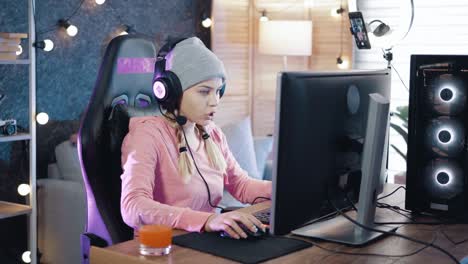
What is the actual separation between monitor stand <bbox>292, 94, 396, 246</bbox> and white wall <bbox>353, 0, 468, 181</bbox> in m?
2.78

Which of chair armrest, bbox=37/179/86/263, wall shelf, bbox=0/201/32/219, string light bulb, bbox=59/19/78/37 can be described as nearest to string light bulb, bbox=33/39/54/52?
string light bulb, bbox=59/19/78/37

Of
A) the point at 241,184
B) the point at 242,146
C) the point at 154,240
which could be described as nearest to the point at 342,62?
the point at 242,146

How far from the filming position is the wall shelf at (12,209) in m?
3.46

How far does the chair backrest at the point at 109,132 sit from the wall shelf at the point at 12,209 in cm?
131

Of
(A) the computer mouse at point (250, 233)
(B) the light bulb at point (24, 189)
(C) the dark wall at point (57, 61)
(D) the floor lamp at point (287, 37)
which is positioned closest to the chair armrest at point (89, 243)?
(A) the computer mouse at point (250, 233)

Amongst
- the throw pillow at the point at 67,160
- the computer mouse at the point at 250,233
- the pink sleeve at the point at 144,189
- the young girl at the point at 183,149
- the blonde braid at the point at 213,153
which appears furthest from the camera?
the throw pillow at the point at 67,160

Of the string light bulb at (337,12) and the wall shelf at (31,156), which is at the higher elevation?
the string light bulb at (337,12)

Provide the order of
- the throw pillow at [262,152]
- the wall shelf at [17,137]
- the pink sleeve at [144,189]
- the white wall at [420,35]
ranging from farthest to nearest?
1. the white wall at [420,35]
2. the throw pillow at [262,152]
3. the wall shelf at [17,137]
4. the pink sleeve at [144,189]

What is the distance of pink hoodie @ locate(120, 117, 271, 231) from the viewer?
200 cm

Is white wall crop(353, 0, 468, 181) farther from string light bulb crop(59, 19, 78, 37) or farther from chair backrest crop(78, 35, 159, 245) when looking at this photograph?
chair backrest crop(78, 35, 159, 245)

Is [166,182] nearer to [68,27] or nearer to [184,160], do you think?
[184,160]

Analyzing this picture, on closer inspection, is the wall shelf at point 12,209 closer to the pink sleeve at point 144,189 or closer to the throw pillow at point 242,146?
the throw pillow at point 242,146

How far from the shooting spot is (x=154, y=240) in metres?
1.66

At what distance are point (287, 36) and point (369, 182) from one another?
3022 mm
